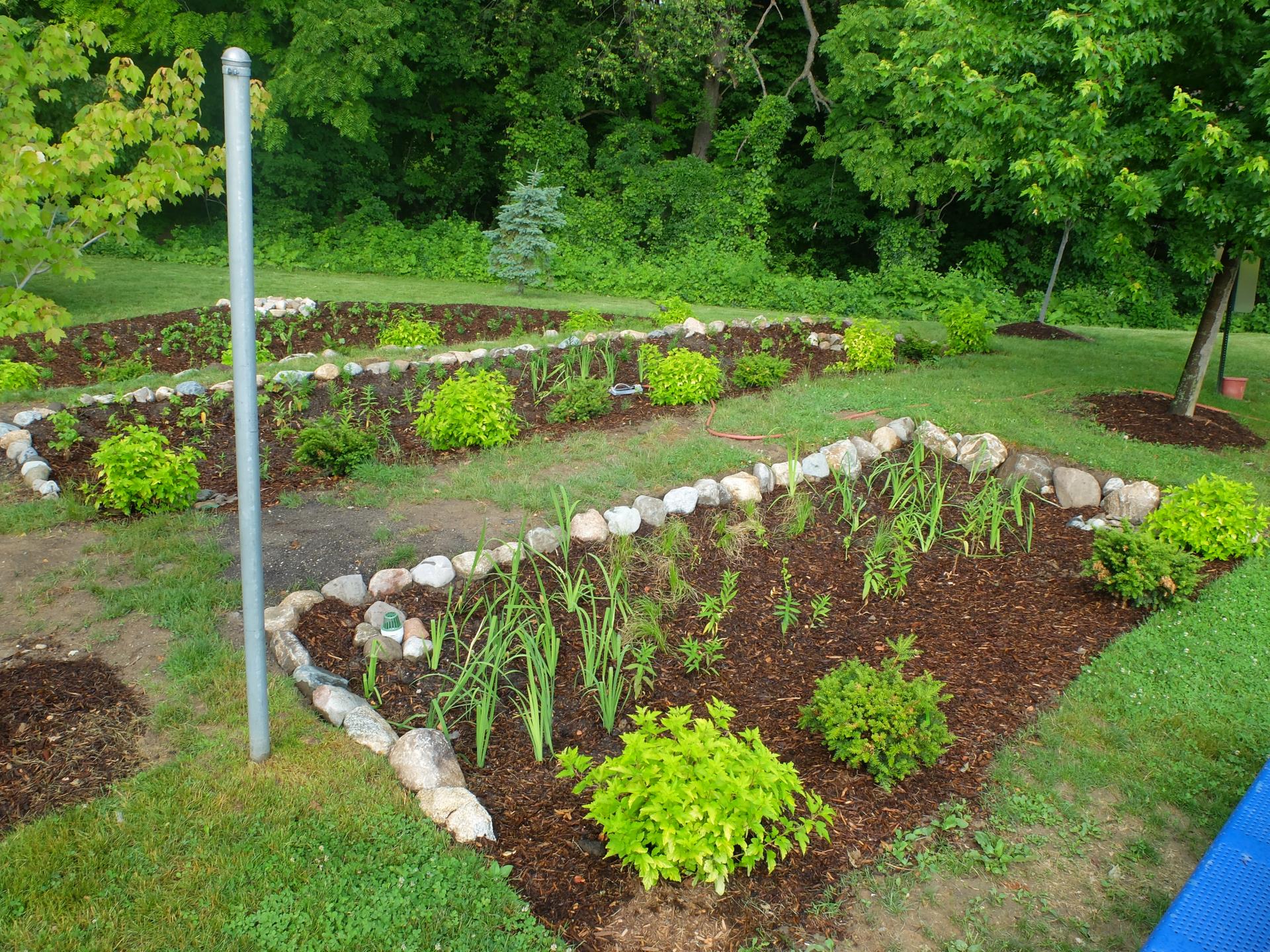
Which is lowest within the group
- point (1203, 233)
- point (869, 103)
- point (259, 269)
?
point (259, 269)

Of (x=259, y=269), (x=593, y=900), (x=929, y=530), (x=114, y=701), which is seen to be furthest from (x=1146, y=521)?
(x=259, y=269)

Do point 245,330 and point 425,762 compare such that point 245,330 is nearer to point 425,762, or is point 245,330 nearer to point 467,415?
point 425,762

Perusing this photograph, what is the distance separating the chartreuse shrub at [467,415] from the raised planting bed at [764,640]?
1.52 meters

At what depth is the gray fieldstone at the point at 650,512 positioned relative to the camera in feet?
16.0

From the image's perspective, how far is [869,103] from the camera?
1538cm

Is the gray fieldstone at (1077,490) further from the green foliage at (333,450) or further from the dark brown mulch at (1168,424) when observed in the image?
the green foliage at (333,450)

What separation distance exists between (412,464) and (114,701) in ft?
9.05

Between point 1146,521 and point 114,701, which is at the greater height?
point 1146,521

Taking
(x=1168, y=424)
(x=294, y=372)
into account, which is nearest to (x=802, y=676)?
(x=1168, y=424)

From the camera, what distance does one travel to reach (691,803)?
2352mm

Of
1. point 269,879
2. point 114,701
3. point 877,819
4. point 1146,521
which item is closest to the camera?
point 269,879

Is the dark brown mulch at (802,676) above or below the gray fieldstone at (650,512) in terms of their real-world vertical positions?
below

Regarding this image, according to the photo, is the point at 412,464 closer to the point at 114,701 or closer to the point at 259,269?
the point at 114,701

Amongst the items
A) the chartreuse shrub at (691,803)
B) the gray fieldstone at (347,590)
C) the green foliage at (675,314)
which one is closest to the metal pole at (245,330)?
the chartreuse shrub at (691,803)
